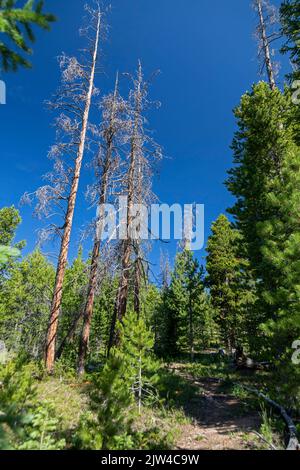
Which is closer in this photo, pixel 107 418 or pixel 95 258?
pixel 107 418

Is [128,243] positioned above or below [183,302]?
above

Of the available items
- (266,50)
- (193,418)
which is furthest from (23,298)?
(266,50)

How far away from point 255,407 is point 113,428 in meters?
6.51

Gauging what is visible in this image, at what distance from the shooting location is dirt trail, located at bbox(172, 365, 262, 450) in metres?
5.67

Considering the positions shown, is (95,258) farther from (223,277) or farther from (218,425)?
(223,277)

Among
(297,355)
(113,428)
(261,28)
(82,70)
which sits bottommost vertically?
(113,428)

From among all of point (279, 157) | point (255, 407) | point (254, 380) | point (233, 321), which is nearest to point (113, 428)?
point (255, 407)

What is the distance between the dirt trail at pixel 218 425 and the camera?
18.6 feet

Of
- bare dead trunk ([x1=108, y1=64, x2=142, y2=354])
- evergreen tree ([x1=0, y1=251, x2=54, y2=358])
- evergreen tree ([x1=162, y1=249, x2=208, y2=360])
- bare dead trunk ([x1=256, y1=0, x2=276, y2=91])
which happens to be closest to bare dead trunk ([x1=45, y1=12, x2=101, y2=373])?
bare dead trunk ([x1=108, y1=64, x2=142, y2=354])

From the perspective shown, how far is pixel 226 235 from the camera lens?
24.5 metres

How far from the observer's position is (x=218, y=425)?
23.5 ft

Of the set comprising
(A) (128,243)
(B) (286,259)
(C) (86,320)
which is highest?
(A) (128,243)

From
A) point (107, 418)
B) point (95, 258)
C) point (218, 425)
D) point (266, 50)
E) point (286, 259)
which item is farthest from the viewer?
point (266, 50)
